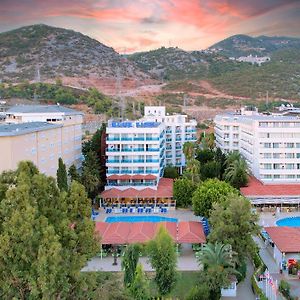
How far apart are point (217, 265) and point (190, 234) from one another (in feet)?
24.4

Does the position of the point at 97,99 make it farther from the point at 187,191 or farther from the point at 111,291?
the point at 111,291

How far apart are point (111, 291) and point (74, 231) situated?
8.75ft

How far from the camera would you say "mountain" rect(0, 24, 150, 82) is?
126625 mm

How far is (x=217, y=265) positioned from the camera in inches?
890

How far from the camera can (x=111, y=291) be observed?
1656 centimetres

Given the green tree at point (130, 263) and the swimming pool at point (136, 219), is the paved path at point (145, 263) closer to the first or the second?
the green tree at point (130, 263)

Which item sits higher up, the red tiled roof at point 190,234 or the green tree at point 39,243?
the green tree at point 39,243

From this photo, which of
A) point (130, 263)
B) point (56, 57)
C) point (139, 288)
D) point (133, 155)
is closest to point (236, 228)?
point (130, 263)

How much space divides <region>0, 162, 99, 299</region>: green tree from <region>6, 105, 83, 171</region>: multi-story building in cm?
2719

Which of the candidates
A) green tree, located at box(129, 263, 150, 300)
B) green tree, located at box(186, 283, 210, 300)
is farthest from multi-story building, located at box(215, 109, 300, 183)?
green tree, located at box(129, 263, 150, 300)

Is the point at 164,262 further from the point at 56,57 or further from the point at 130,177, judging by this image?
the point at 56,57

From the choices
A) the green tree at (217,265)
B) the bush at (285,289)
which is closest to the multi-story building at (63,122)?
the green tree at (217,265)

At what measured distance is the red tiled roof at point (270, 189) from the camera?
40.8 m

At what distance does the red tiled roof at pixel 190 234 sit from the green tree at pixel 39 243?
1409 cm
